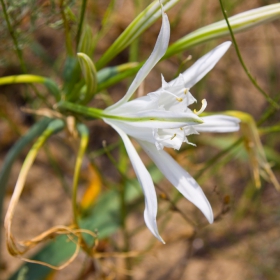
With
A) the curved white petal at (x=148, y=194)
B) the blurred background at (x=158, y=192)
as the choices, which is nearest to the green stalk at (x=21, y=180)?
the curved white petal at (x=148, y=194)

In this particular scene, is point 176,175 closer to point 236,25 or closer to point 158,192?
point 236,25

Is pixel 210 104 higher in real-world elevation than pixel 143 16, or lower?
lower

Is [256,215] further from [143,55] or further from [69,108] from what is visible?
[69,108]

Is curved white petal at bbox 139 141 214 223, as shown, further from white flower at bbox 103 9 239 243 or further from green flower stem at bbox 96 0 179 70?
green flower stem at bbox 96 0 179 70

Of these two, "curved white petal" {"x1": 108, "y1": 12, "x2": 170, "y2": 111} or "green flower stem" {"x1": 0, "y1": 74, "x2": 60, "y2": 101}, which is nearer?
"curved white petal" {"x1": 108, "y1": 12, "x2": 170, "y2": 111}

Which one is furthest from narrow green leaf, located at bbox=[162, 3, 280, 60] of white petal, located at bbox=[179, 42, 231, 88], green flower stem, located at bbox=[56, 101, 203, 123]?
green flower stem, located at bbox=[56, 101, 203, 123]

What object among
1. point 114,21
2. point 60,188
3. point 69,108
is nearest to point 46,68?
point 114,21

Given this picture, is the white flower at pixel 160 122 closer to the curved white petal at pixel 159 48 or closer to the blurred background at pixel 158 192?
the curved white petal at pixel 159 48

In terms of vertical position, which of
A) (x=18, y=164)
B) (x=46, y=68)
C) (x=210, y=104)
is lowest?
(x=210, y=104)

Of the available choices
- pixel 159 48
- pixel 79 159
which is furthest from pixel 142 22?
pixel 79 159
